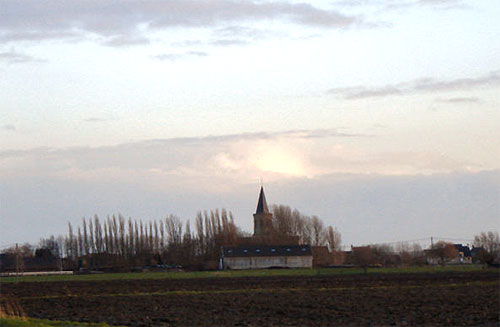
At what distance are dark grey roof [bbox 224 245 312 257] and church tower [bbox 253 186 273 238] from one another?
2180cm

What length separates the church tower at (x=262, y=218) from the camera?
150500 millimetres

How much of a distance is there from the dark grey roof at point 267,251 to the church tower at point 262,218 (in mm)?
21795

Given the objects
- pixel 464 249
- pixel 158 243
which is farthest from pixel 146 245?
pixel 464 249

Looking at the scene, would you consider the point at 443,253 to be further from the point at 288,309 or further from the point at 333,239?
the point at 288,309

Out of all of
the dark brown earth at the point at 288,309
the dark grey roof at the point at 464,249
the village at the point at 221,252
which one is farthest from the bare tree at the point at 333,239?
the dark brown earth at the point at 288,309

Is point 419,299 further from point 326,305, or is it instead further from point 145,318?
point 145,318

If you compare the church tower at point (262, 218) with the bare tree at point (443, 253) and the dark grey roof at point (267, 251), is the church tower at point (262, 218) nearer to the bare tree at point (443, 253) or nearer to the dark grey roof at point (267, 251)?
the dark grey roof at point (267, 251)

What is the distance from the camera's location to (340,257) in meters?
136

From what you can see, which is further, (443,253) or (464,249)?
(464,249)

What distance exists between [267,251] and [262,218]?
27.6m

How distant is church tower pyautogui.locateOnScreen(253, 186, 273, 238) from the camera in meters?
150

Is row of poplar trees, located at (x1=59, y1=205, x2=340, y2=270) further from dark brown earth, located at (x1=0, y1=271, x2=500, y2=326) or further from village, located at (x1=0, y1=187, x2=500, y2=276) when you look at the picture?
dark brown earth, located at (x1=0, y1=271, x2=500, y2=326)

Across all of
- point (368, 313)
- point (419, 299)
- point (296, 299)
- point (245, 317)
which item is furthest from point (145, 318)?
point (419, 299)

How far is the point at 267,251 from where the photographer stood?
125812 millimetres
